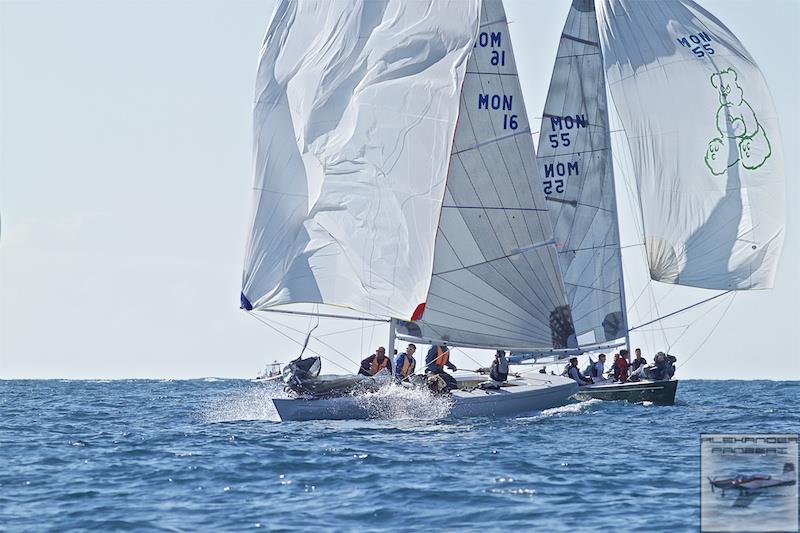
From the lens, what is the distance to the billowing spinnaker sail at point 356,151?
2550 centimetres

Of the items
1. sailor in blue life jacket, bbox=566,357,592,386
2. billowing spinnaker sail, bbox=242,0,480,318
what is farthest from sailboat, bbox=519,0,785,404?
billowing spinnaker sail, bbox=242,0,480,318

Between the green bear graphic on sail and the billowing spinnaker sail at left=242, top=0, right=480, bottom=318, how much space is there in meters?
13.0

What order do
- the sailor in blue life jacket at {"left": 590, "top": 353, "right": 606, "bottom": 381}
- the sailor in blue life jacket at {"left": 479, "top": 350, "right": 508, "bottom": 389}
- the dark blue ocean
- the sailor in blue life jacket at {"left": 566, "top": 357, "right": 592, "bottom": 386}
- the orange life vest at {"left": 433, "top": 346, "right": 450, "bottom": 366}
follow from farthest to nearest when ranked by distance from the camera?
the sailor in blue life jacket at {"left": 590, "top": 353, "right": 606, "bottom": 381} → the sailor in blue life jacket at {"left": 566, "top": 357, "right": 592, "bottom": 386} → the sailor in blue life jacket at {"left": 479, "top": 350, "right": 508, "bottom": 389} → the orange life vest at {"left": 433, "top": 346, "right": 450, "bottom": 366} → the dark blue ocean

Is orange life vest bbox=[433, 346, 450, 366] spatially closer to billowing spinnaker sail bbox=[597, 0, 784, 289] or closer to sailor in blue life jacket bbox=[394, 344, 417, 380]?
sailor in blue life jacket bbox=[394, 344, 417, 380]

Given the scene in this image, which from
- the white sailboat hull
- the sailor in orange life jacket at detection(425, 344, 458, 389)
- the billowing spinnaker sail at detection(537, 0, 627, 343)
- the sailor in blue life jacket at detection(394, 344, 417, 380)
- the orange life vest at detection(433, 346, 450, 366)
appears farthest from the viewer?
the billowing spinnaker sail at detection(537, 0, 627, 343)

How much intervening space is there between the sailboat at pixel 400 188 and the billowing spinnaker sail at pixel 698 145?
10091mm

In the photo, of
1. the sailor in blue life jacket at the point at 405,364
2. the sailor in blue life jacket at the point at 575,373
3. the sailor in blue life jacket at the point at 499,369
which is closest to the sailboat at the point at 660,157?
the sailor in blue life jacket at the point at 575,373

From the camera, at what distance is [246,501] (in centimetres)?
1527

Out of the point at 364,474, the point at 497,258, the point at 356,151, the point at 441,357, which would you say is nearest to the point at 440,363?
the point at 441,357

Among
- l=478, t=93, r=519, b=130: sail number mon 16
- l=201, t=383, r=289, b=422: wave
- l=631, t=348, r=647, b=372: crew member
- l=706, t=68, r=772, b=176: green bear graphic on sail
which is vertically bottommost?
l=201, t=383, r=289, b=422: wave

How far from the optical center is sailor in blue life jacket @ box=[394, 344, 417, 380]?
26.1m

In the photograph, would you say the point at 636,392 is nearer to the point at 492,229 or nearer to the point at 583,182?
the point at 583,182

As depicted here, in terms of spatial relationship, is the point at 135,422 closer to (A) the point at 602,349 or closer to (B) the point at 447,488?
(B) the point at 447,488

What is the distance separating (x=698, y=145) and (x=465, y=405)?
52.3 ft
